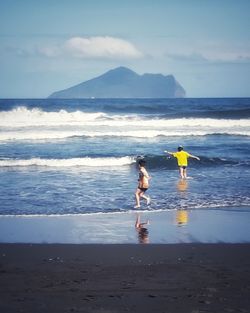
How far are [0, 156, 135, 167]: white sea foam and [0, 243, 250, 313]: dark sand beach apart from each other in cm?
1146

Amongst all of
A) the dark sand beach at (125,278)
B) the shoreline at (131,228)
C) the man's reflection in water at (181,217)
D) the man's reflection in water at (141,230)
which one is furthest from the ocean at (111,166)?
the dark sand beach at (125,278)

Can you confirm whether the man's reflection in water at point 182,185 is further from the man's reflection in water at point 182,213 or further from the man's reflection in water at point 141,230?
the man's reflection in water at point 141,230

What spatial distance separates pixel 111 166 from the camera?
61.1ft

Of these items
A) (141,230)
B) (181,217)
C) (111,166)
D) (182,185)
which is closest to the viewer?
(141,230)

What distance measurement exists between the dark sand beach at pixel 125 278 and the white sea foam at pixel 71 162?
11461mm

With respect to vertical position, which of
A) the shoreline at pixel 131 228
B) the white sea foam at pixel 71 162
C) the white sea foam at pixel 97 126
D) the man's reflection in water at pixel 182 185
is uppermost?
the white sea foam at pixel 97 126

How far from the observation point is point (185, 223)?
8.95 m

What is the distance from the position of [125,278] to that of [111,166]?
1319 cm

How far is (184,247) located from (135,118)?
1332 inches

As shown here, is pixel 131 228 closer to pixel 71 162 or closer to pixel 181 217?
pixel 181 217

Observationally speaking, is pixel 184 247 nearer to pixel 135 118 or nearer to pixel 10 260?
pixel 10 260

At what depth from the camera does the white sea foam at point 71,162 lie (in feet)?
60.6

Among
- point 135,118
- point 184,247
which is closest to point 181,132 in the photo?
point 135,118

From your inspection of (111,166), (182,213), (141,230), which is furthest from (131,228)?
(111,166)
